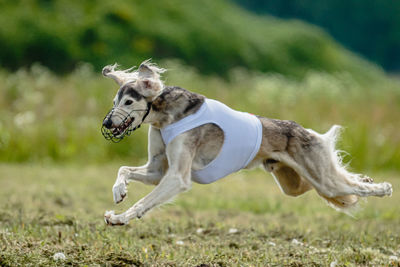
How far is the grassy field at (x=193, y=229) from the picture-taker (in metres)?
5.32

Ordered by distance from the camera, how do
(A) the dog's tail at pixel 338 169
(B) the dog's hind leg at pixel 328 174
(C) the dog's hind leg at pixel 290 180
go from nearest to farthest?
1. (B) the dog's hind leg at pixel 328 174
2. (A) the dog's tail at pixel 338 169
3. (C) the dog's hind leg at pixel 290 180

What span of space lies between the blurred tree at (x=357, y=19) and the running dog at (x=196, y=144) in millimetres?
37695

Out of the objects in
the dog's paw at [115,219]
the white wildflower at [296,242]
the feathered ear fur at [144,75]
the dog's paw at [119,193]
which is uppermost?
the feathered ear fur at [144,75]

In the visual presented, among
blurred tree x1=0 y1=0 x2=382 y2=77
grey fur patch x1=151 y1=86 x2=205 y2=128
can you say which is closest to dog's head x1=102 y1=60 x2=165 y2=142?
grey fur patch x1=151 y1=86 x2=205 y2=128

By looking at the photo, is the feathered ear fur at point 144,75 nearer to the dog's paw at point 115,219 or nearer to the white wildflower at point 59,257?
the dog's paw at point 115,219

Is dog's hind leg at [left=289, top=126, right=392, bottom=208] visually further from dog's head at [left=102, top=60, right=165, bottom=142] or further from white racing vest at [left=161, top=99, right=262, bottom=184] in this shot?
dog's head at [left=102, top=60, right=165, bottom=142]

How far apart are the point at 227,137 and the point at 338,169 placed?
4.73ft

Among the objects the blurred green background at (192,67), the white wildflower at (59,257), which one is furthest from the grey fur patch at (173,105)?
the blurred green background at (192,67)

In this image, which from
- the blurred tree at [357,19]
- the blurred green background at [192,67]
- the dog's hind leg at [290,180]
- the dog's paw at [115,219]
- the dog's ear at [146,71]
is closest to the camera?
the dog's paw at [115,219]

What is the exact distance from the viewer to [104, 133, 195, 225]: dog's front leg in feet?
17.2

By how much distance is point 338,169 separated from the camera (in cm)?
639

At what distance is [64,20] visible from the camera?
24.8 metres

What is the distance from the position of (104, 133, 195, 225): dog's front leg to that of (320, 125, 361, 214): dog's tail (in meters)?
1.70

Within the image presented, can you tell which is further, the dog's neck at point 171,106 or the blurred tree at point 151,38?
the blurred tree at point 151,38
